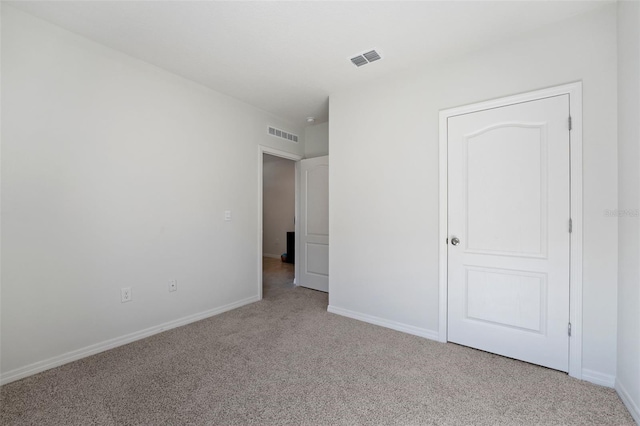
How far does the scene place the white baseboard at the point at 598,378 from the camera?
1879 mm

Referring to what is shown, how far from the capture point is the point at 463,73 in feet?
8.13

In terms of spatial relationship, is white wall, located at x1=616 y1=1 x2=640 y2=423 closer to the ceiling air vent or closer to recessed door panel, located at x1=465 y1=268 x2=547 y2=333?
recessed door panel, located at x1=465 y1=268 x2=547 y2=333

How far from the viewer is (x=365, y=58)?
8.45 ft

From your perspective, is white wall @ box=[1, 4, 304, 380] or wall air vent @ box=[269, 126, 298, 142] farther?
wall air vent @ box=[269, 126, 298, 142]

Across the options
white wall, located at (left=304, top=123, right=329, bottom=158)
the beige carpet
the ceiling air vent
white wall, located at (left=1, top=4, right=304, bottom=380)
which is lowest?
the beige carpet

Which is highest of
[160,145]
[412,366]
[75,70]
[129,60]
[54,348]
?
[129,60]

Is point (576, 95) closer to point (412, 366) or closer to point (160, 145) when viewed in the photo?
point (412, 366)

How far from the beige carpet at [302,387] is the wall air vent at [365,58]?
260cm

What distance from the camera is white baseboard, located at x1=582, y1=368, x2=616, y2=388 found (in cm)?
188

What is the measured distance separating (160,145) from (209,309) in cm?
185

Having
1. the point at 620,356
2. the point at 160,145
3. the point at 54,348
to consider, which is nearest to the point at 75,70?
the point at 160,145

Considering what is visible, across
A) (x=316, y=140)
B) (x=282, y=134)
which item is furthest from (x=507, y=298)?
(x=282, y=134)

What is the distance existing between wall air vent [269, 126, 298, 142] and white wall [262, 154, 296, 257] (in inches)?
107

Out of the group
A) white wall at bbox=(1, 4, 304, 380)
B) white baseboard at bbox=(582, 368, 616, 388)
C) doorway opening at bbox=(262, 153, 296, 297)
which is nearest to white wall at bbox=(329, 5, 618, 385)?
white baseboard at bbox=(582, 368, 616, 388)
